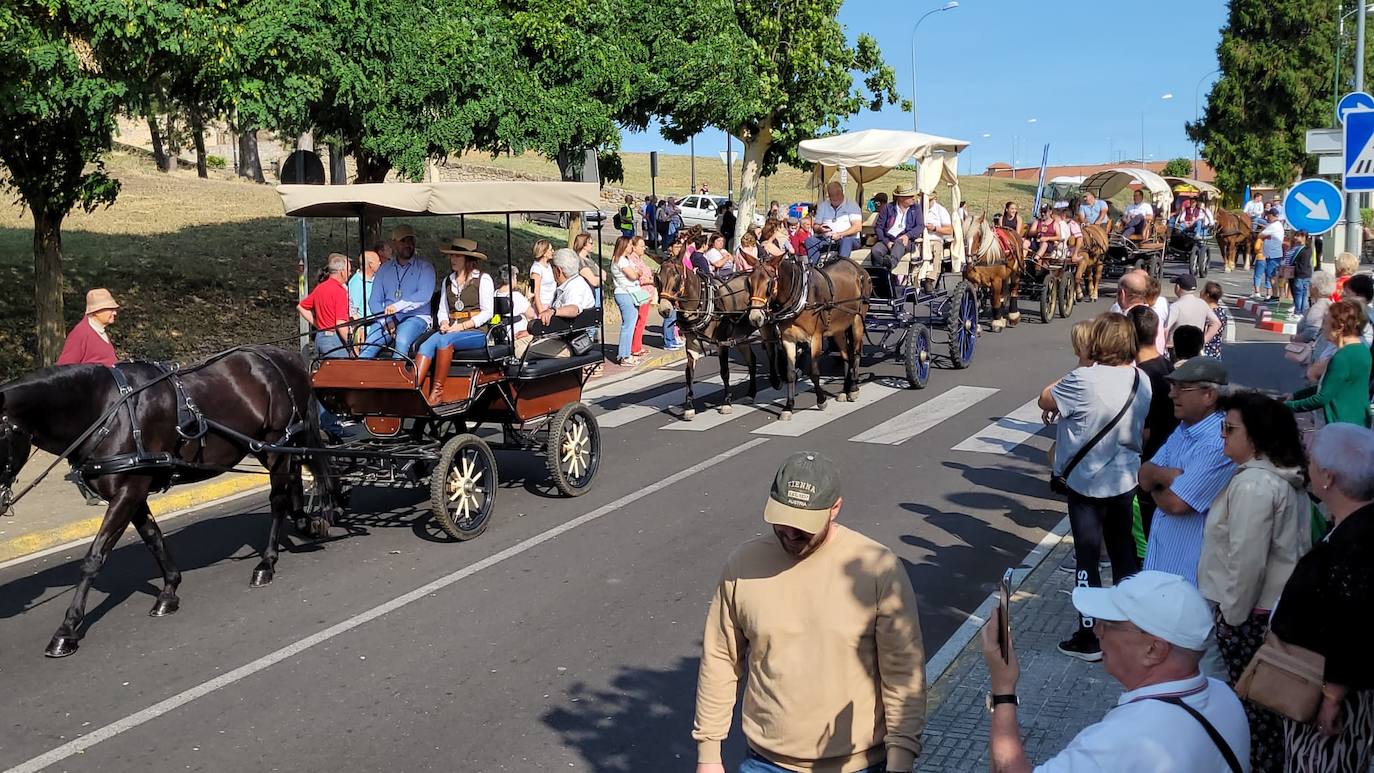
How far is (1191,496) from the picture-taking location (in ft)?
18.5

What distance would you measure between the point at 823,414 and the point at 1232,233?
2574 centimetres

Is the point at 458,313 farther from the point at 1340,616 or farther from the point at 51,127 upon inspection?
the point at 51,127

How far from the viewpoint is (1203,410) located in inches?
238

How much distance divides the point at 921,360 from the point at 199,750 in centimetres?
1246

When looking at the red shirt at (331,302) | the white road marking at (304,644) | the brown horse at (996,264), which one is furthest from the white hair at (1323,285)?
the brown horse at (996,264)

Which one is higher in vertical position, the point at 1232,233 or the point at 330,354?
the point at 1232,233

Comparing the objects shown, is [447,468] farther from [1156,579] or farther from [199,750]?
[1156,579]

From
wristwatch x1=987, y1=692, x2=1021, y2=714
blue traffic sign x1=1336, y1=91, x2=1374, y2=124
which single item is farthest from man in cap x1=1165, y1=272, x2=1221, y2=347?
wristwatch x1=987, y1=692, x2=1021, y2=714

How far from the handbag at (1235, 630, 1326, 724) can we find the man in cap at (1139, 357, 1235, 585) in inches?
50.7

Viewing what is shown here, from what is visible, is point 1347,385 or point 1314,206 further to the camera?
point 1314,206

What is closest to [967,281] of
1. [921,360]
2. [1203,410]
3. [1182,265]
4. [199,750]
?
[921,360]

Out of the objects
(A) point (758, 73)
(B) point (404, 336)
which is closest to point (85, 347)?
(B) point (404, 336)

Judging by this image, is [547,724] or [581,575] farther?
[581,575]

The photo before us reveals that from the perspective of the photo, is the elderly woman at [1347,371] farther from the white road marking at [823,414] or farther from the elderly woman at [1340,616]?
the white road marking at [823,414]
